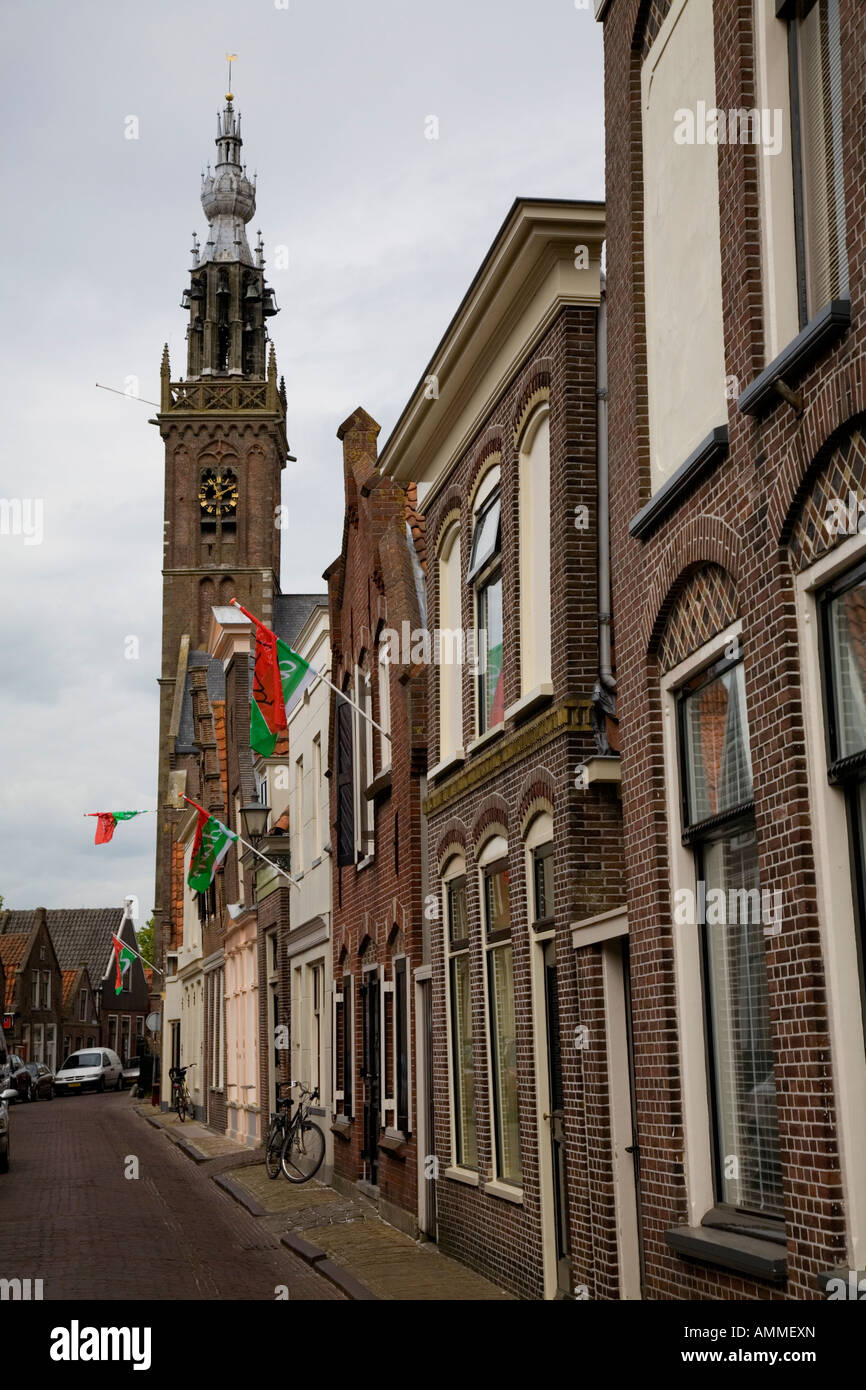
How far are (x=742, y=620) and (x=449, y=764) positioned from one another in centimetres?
725

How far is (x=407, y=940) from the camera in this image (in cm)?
1636

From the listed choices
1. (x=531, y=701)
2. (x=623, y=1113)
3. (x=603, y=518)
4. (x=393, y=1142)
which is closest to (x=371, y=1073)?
(x=393, y=1142)

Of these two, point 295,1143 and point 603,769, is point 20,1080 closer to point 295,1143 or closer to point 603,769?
point 295,1143

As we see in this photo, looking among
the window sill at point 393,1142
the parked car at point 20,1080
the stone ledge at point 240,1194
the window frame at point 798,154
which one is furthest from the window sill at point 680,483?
the parked car at point 20,1080

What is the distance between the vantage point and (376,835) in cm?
1842

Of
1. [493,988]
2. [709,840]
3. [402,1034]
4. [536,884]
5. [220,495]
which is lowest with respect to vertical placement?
[402,1034]

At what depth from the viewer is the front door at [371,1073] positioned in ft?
60.8

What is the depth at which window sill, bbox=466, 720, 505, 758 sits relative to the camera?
12836mm

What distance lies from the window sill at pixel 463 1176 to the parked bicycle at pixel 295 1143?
24.3ft
